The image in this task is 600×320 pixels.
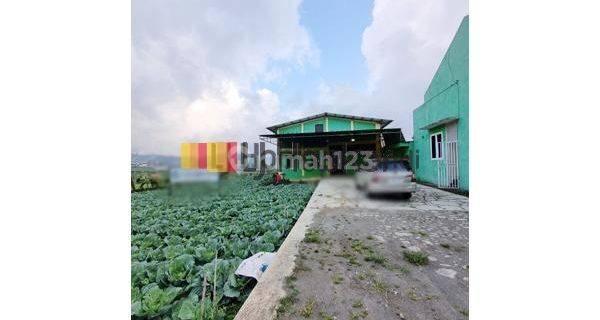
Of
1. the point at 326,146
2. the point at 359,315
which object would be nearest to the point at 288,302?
the point at 359,315

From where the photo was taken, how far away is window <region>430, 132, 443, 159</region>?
556cm

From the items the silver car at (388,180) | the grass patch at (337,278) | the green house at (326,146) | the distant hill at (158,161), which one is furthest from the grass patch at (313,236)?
the green house at (326,146)

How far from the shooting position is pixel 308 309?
1.10 meters

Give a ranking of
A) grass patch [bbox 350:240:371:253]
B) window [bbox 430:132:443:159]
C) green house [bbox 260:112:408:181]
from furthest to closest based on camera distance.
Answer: green house [bbox 260:112:408:181], window [bbox 430:132:443:159], grass patch [bbox 350:240:371:253]

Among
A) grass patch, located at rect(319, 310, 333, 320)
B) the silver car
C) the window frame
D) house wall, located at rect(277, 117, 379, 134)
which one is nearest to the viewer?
grass patch, located at rect(319, 310, 333, 320)

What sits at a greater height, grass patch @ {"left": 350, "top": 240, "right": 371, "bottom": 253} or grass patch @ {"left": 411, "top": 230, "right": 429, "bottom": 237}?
grass patch @ {"left": 350, "top": 240, "right": 371, "bottom": 253}

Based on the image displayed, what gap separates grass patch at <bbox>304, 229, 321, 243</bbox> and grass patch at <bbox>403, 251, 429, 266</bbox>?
2.44ft

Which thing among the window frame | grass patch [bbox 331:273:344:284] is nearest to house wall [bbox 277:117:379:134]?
the window frame

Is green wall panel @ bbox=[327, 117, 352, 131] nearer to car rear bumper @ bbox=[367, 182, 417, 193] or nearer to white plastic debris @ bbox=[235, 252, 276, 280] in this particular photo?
car rear bumper @ bbox=[367, 182, 417, 193]

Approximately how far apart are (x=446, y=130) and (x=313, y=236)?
15.1 ft

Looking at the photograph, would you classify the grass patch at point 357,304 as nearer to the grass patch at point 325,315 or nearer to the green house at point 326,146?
the grass patch at point 325,315
